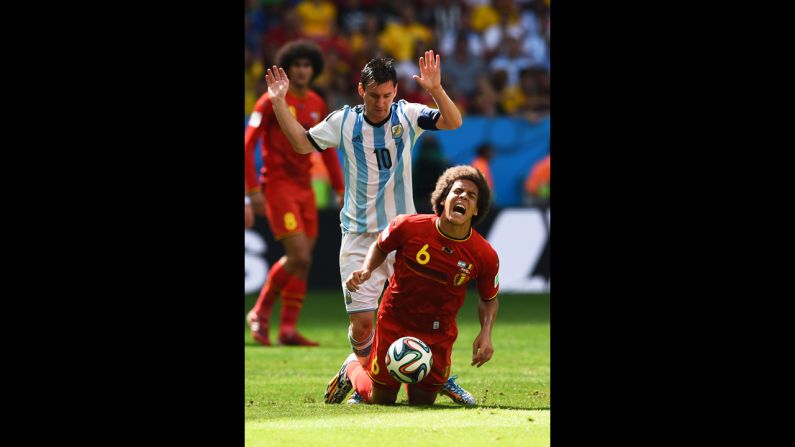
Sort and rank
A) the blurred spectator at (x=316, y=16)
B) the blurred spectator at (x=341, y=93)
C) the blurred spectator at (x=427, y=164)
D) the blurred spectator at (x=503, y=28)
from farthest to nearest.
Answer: the blurred spectator at (x=503, y=28)
the blurred spectator at (x=316, y=16)
the blurred spectator at (x=341, y=93)
the blurred spectator at (x=427, y=164)

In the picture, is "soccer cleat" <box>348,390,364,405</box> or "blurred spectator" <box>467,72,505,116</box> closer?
"soccer cleat" <box>348,390,364,405</box>

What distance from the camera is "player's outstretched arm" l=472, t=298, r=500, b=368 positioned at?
247 inches

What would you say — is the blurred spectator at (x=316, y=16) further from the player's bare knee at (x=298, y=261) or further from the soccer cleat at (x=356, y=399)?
the soccer cleat at (x=356, y=399)

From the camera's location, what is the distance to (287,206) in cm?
1014

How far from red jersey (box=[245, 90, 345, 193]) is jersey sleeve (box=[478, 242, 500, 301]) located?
341 centimetres

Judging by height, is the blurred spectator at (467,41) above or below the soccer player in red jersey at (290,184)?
above

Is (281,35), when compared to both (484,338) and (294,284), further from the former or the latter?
(484,338)

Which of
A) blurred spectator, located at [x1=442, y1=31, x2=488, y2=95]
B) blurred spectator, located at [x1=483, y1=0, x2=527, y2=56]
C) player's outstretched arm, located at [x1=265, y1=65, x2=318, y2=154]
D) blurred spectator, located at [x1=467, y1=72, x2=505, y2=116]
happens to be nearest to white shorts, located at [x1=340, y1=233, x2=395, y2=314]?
player's outstretched arm, located at [x1=265, y1=65, x2=318, y2=154]

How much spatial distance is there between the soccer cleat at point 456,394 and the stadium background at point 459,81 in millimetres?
8171

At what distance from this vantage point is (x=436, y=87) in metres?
6.76

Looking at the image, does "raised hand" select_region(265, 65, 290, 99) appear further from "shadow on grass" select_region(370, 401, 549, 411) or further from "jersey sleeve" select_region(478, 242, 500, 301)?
"shadow on grass" select_region(370, 401, 549, 411)

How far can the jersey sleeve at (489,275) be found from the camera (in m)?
6.50

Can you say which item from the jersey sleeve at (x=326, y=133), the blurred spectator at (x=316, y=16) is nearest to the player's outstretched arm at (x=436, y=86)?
the jersey sleeve at (x=326, y=133)

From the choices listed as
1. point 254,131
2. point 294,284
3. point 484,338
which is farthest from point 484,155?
point 484,338
